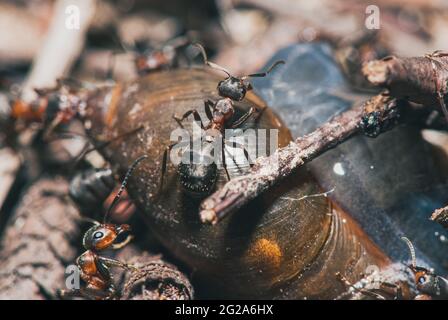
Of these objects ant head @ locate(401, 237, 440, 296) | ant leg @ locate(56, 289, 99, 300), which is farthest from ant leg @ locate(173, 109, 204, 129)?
ant head @ locate(401, 237, 440, 296)

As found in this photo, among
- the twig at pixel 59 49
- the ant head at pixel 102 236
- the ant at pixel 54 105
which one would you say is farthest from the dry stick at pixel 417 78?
the twig at pixel 59 49

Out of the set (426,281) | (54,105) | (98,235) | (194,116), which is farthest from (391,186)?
(54,105)

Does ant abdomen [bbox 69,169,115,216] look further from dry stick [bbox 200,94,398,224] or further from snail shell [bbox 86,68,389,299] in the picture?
dry stick [bbox 200,94,398,224]

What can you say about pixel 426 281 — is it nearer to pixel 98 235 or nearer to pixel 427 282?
pixel 427 282

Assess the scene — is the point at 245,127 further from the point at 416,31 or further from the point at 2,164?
the point at 416,31
